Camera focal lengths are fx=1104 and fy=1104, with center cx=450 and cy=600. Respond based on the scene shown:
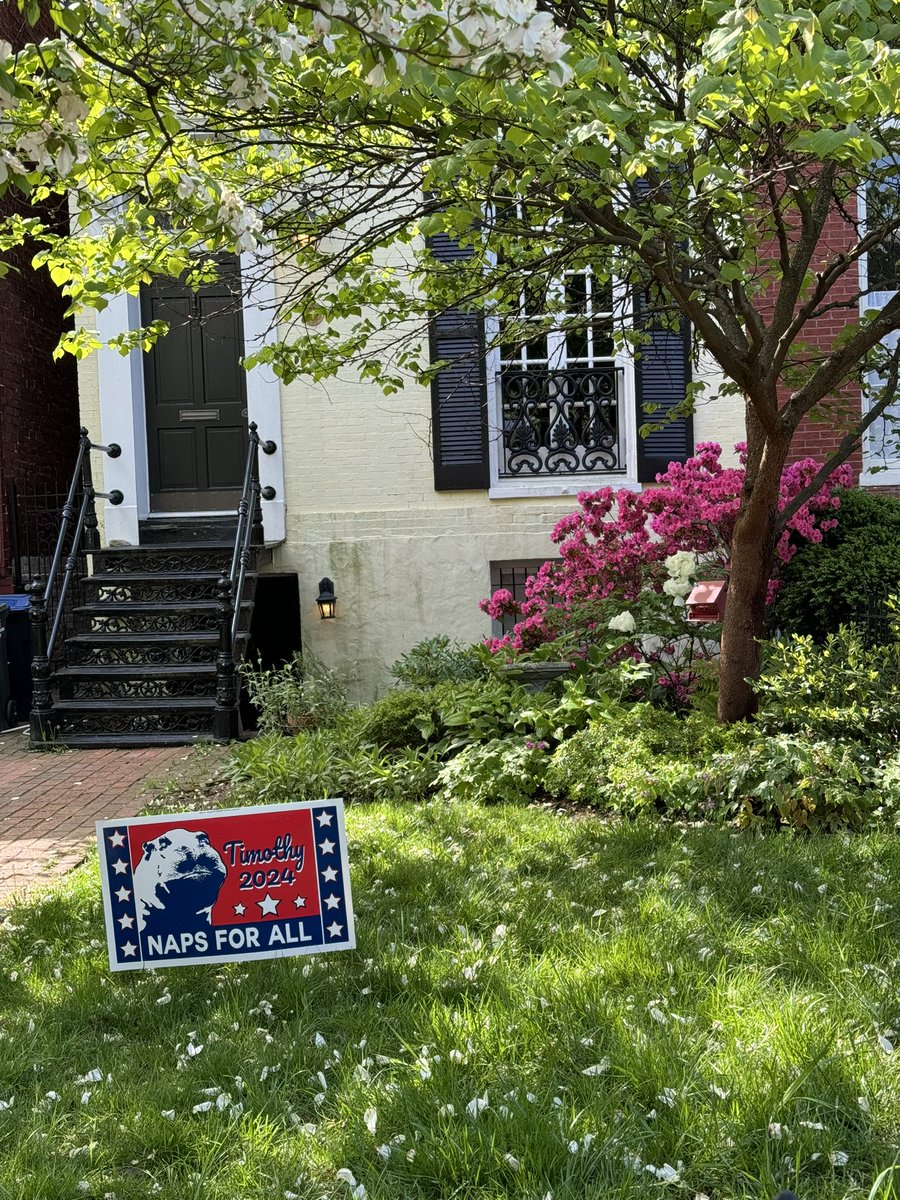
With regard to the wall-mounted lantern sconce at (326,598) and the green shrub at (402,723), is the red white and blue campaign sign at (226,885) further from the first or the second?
the wall-mounted lantern sconce at (326,598)

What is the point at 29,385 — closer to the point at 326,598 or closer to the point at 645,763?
the point at 326,598

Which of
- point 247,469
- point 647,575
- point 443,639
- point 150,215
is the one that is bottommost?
point 443,639

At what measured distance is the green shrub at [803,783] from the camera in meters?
4.82

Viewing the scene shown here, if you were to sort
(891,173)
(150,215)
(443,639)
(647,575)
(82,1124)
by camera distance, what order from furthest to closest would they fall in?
(443,639)
(647,575)
(891,173)
(150,215)
(82,1124)

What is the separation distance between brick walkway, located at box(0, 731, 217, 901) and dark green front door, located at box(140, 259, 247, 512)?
2.87m

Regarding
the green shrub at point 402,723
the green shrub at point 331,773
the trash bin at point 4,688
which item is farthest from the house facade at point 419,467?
the green shrub at point 331,773

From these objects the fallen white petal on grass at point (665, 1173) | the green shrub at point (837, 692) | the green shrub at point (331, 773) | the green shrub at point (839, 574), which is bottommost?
the green shrub at point (331, 773)

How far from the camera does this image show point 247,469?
9.52 meters

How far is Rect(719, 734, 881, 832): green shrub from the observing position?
482 centimetres

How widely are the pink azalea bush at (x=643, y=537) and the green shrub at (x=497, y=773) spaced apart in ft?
5.19

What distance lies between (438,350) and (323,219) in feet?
13.8

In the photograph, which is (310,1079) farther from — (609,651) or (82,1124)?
(609,651)

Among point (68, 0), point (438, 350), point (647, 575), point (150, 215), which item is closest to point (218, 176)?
point (150, 215)

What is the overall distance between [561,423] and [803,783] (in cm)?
562
